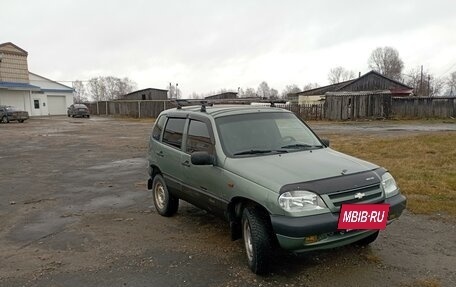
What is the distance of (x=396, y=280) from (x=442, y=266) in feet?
2.19

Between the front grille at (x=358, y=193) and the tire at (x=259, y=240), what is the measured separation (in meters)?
0.72

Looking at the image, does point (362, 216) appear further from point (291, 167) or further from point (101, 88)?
point (101, 88)

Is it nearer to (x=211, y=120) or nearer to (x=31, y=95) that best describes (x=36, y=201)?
(x=211, y=120)

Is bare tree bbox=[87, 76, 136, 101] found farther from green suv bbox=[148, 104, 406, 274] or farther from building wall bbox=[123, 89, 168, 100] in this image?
green suv bbox=[148, 104, 406, 274]

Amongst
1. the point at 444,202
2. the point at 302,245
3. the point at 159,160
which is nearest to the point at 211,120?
the point at 159,160

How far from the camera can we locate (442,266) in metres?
3.82

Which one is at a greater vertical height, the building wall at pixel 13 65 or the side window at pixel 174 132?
the building wall at pixel 13 65

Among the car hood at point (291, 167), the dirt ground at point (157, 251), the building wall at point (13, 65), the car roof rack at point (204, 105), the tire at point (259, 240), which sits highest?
the building wall at point (13, 65)

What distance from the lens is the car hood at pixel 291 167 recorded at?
353 centimetres

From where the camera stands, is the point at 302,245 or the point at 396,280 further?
the point at 396,280

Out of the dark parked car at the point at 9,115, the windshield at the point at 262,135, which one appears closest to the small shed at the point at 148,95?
the dark parked car at the point at 9,115

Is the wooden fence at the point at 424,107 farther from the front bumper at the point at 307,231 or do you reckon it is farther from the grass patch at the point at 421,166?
the front bumper at the point at 307,231

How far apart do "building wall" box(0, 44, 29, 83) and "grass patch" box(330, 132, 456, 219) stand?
1589 inches

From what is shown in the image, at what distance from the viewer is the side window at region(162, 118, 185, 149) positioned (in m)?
5.26
